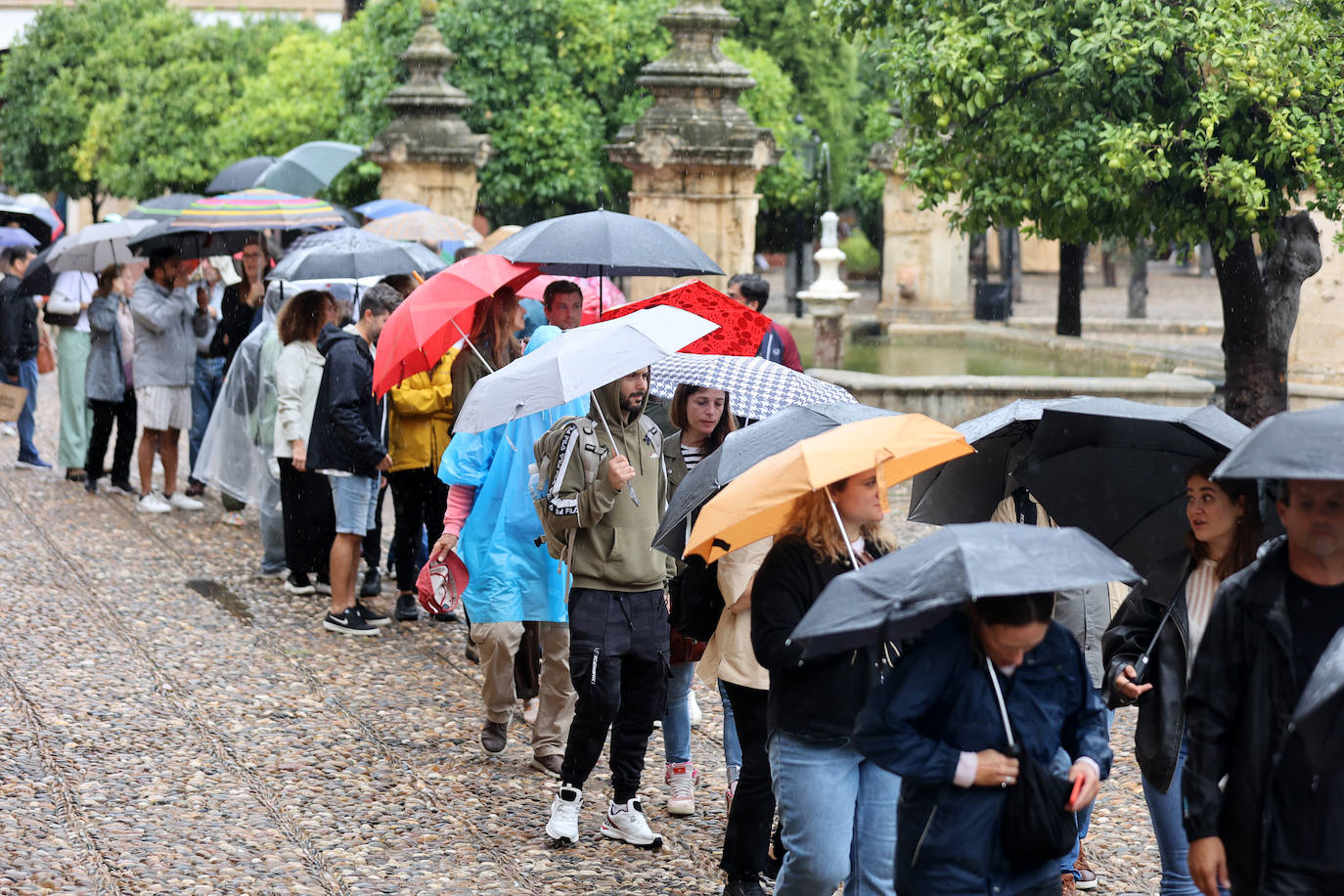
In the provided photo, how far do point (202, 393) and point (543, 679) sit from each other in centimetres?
700

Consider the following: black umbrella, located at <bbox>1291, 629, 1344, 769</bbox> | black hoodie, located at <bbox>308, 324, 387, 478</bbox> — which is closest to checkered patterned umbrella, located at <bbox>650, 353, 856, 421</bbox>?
black hoodie, located at <bbox>308, 324, 387, 478</bbox>

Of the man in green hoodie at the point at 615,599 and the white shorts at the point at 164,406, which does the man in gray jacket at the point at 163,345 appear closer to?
the white shorts at the point at 164,406

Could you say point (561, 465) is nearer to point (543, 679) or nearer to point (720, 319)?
point (543, 679)

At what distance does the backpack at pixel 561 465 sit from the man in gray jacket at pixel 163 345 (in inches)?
278

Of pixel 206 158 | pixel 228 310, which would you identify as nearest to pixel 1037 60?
pixel 228 310

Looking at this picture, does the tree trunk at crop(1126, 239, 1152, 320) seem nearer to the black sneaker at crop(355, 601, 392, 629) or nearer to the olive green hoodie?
the black sneaker at crop(355, 601, 392, 629)

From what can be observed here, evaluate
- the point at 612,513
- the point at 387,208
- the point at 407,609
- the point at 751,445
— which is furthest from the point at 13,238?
the point at 751,445

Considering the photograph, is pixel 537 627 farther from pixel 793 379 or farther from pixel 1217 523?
pixel 1217 523

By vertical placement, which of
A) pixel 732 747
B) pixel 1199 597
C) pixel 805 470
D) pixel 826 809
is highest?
pixel 805 470

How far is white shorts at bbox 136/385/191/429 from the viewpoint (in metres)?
12.5

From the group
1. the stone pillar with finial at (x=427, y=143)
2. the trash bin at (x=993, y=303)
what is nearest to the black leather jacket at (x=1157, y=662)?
the stone pillar with finial at (x=427, y=143)

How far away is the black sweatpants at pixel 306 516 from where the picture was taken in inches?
390

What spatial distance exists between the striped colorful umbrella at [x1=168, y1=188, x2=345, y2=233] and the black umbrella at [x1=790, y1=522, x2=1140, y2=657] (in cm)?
939

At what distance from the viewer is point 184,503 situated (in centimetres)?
1283
